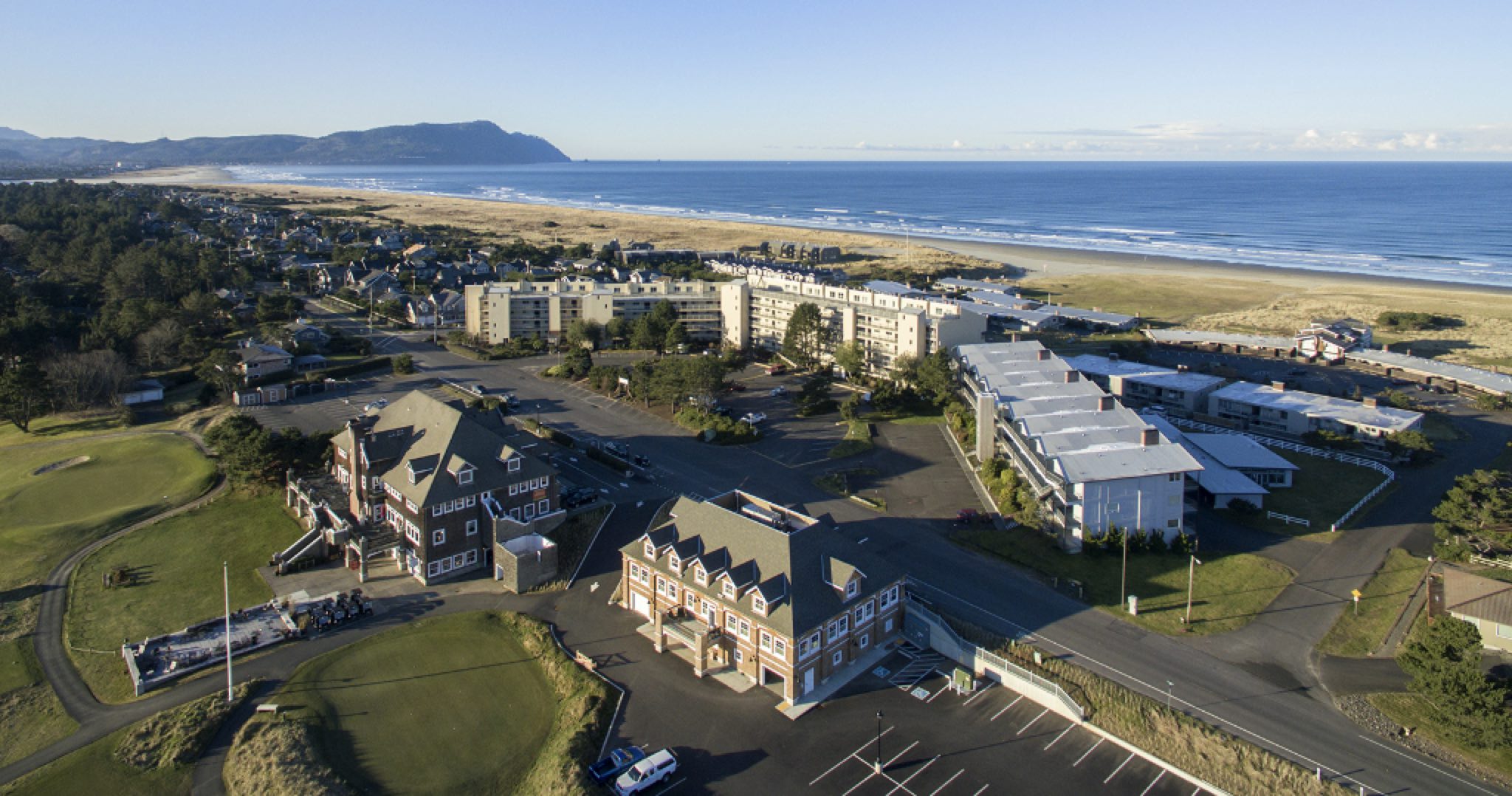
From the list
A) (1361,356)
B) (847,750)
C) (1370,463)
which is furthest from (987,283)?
(847,750)

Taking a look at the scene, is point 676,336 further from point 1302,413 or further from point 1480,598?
point 1480,598

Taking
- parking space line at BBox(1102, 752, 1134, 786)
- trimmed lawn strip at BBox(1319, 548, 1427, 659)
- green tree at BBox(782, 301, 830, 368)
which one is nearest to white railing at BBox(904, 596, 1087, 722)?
parking space line at BBox(1102, 752, 1134, 786)

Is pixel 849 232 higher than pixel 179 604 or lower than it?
higher

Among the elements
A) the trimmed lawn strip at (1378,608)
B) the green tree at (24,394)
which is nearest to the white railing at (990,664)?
the trimmed lawn strip at (1378,608)

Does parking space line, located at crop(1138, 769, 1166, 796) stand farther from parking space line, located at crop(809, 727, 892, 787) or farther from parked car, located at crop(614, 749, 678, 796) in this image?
parked car, located at crop(614, 749, 678, 796)

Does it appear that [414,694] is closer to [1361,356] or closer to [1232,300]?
[1361,356]

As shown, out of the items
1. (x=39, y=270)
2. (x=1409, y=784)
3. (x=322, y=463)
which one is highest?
(x=39, y=270)
